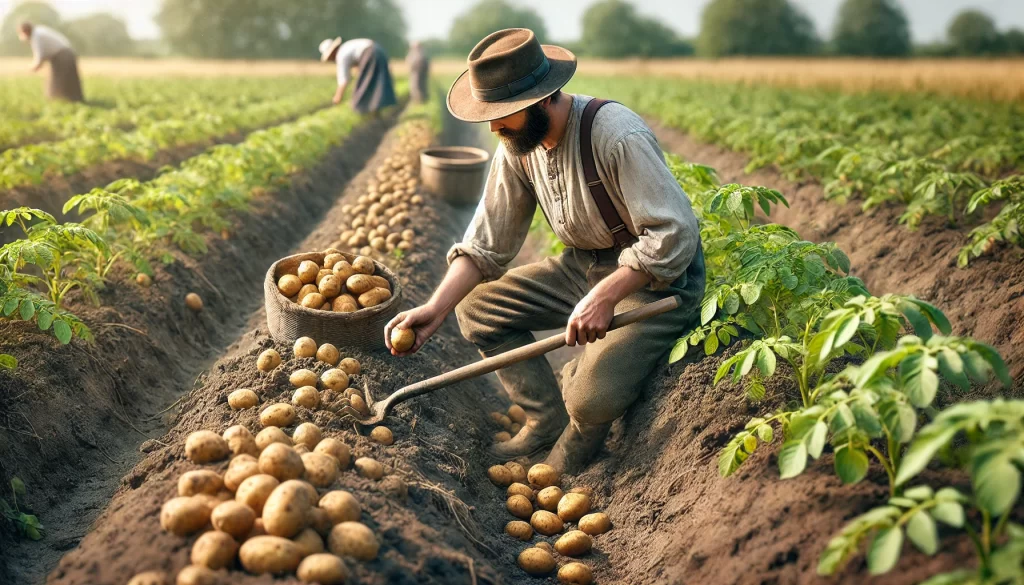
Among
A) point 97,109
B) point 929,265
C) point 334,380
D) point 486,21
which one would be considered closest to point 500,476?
point 334,380

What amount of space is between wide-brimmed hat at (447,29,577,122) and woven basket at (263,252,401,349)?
3.71ft

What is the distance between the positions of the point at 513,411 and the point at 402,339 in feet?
4.03

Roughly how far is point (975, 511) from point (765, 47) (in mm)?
55221

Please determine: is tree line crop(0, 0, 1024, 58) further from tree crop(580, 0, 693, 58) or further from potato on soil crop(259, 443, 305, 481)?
potato on soil crop(259, 443, 305, 481)

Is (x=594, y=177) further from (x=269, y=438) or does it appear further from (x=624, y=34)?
(x=624, y=34)

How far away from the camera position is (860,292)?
294 centimetres

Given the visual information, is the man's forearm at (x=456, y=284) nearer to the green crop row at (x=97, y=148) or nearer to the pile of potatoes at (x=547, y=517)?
the pile of potatoes at (x=547, y=517)

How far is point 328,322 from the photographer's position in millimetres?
3807

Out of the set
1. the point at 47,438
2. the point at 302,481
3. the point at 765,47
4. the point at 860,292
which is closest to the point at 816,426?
the point at 860,292

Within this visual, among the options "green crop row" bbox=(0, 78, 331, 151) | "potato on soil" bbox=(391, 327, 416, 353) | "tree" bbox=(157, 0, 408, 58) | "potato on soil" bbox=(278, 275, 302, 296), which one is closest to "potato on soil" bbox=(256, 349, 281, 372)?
"potato on soil" bbox=(278, 275, 302, 296)

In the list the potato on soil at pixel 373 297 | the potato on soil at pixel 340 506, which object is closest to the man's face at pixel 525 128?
the potato on soil at pixel 373 297

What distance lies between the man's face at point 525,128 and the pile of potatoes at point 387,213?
266 cm

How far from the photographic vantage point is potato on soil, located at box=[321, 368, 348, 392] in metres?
3.46

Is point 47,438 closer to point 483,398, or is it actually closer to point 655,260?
point 483,398
